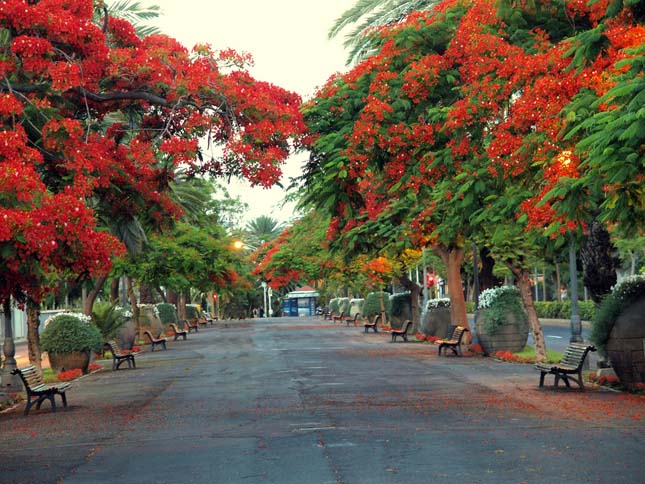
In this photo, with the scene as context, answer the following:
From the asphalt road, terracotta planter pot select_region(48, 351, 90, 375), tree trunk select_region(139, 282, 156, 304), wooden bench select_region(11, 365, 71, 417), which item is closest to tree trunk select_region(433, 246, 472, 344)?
the asphalt road

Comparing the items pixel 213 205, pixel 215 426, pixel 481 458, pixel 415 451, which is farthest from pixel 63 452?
pixel 213 205

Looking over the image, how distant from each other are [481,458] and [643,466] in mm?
1715

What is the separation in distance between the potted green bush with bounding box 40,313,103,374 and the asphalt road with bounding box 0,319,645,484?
12.6ft

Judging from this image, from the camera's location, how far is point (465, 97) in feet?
57.3

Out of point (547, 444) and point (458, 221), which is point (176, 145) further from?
point (547, 444)

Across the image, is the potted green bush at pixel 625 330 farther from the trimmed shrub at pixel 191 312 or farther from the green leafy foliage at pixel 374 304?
the trimmed shrub at pixel 191 312

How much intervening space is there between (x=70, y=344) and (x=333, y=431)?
16004 mm

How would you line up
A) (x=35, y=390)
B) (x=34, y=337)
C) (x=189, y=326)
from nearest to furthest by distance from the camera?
1. (x=35, y=390)
2. (x=34, y=337)
3. (x=189, y=326)

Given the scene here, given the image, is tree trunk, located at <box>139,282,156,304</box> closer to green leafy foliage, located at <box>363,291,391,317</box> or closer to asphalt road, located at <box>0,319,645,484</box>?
green leafy foliage, located at <box>363,291,391,317</box>

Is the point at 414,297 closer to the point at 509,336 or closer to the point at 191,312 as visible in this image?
the point at 509,336

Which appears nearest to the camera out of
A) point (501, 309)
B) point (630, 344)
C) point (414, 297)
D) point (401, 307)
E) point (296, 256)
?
point (630, 344)

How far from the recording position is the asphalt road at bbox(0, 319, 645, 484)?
10570 millimetres

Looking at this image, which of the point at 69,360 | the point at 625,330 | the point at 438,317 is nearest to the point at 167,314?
the point at 438,317

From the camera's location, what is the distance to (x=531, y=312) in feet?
89.5
